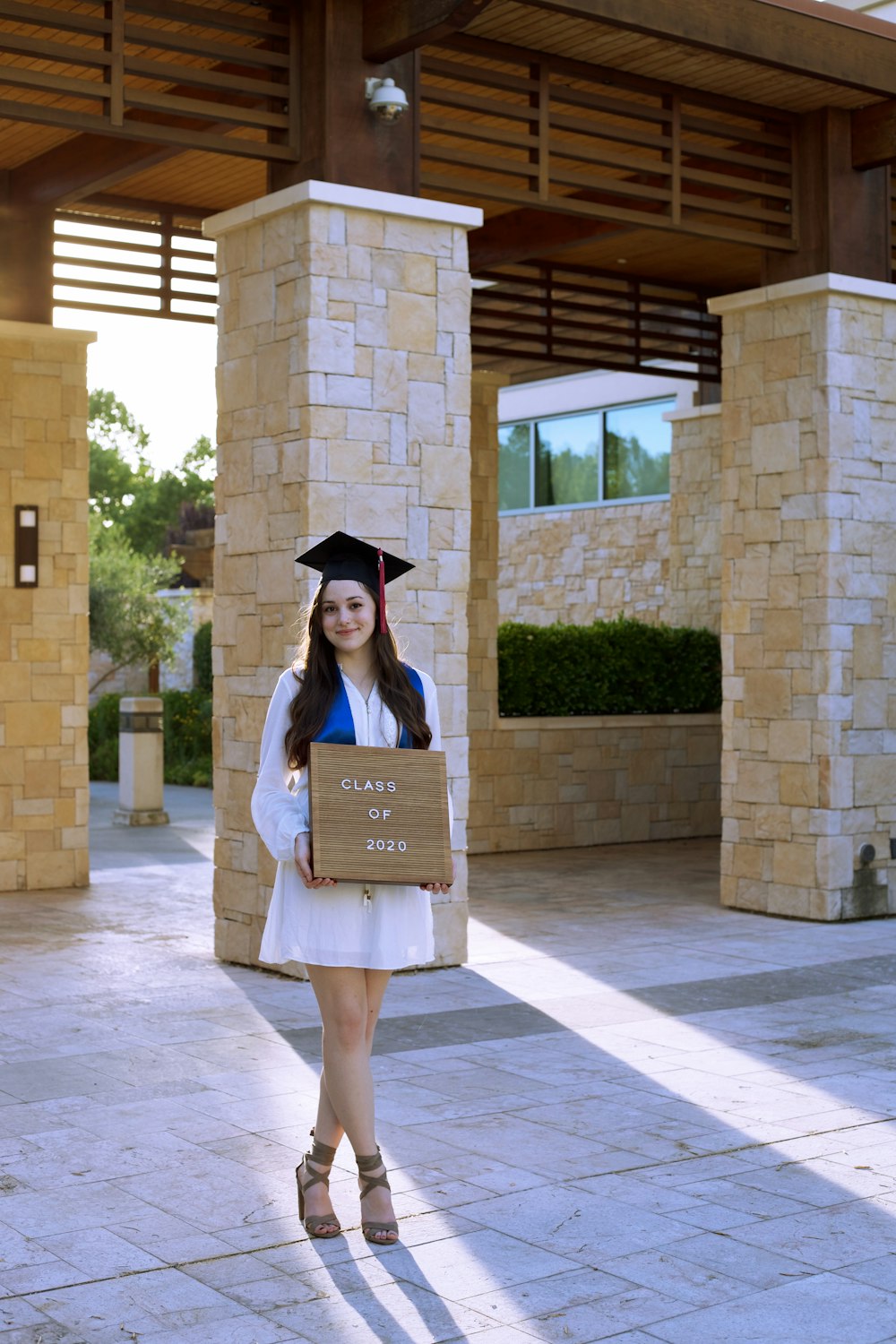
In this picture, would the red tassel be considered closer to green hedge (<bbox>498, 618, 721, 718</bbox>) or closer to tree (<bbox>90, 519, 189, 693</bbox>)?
green hedge (<bbox>498, 618, 721, 718</bbox>)

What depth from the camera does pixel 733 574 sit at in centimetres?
1001

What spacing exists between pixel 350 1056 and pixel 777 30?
6.50m

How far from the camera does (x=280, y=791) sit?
4.11 meters

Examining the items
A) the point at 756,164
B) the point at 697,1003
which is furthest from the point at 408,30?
the point at 697,1003

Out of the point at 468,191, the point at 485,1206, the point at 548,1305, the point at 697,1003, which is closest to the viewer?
the point at 548,1305

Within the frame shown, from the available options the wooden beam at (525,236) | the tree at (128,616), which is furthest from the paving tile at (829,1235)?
the tree at (128,616)

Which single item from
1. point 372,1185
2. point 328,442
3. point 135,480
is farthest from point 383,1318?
point 135,480

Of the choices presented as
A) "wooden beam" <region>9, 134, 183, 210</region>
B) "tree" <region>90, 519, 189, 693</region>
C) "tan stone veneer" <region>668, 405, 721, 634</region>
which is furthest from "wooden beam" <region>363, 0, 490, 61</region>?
"tree" <region>90, 519, 189, 693</region>

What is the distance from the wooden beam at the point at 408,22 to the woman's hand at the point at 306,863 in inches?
174

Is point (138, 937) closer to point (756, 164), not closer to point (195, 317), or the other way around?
point (195, 317)

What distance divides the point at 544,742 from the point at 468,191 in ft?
19.1

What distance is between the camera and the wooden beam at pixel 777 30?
311 inches

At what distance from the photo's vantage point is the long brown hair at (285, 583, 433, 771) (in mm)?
4098

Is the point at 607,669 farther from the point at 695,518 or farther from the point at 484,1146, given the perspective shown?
the point at 484,1146
